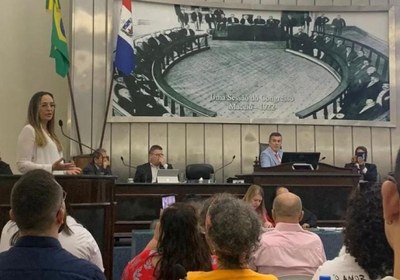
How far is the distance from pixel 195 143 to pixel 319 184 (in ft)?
7.99

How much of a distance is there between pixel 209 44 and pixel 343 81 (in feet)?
6.70

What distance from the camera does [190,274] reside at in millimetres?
1751

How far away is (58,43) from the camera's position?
696 centimetres

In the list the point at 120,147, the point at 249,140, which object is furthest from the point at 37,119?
the point at 249,140

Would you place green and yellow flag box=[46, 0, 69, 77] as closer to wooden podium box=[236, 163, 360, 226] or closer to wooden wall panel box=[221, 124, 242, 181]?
wooden wall panel box=[221, 124, 242, 181]

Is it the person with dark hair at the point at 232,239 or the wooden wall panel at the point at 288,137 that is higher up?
the wooden wall panel at the point at 288,137

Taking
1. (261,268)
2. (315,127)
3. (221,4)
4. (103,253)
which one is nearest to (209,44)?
(221,4)

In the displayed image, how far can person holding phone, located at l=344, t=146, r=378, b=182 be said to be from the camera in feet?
22.2

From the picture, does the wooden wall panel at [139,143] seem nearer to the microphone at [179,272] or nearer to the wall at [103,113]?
the wall at [103,113]

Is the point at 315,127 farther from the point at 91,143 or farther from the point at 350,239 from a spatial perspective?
the point at 350,239

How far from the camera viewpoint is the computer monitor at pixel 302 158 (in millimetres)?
6188

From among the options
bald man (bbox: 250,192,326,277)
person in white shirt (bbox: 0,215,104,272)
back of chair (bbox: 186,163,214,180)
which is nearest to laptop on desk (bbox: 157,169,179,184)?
back of chair (bbox: 186,163,214,180)

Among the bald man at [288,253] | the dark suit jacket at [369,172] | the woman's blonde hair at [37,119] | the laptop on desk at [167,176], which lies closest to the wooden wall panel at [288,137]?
the dark suit jacket at [369,172]

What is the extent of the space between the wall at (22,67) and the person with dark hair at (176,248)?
18.1 feet
